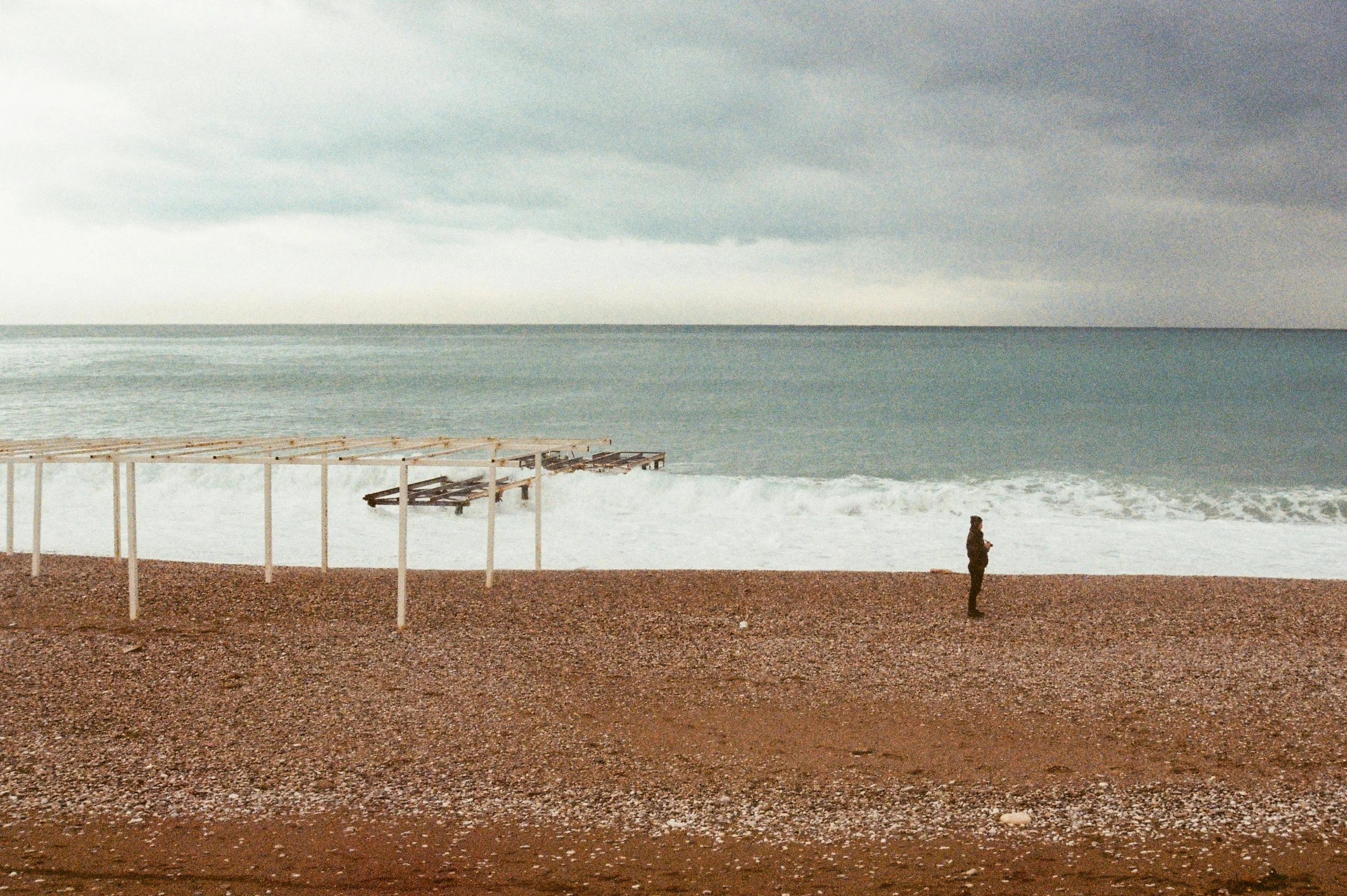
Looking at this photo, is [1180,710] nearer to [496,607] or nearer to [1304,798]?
[1304,798]

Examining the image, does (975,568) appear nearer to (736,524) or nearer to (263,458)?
(263,458)

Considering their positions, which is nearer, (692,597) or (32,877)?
(32,877)

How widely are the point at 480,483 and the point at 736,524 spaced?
6746mm

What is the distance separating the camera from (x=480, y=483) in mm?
24000

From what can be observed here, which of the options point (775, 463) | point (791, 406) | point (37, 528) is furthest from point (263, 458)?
point (791, 406)

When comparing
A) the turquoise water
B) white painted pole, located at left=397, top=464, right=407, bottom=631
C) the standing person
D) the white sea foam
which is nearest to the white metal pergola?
white painted pole, located at left=397, top=464, right=407, bottom=631

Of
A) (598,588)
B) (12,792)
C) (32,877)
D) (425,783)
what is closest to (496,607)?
(598,588)

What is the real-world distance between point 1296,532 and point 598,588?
1712 cm

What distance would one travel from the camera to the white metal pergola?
11.2 metres

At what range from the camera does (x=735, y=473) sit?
103 ft

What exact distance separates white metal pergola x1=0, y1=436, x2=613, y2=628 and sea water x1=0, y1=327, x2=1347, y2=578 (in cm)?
306

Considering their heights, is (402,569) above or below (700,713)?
above

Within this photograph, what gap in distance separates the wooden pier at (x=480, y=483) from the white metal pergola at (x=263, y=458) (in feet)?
12.8

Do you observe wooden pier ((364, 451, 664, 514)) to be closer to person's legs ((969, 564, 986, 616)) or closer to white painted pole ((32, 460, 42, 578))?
white painted pole ((32, 460, 42, 578))
